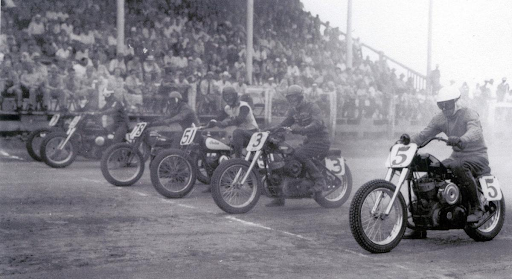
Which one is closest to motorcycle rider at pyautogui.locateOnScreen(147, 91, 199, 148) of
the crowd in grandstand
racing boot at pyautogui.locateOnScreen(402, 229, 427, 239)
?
the crowd in grandstand

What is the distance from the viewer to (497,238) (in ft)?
26.6

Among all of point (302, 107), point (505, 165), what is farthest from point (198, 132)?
point (505, 165)

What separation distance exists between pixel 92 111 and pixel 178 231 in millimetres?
8408

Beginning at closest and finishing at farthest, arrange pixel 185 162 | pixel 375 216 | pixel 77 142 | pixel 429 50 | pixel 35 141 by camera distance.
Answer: pixel 375 216, pixel 185 162, pixel 77 142, pixel 35 141, pixel 429 50

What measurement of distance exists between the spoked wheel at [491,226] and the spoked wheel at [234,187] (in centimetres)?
288

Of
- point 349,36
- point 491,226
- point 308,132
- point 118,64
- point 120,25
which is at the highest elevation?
point 349,36

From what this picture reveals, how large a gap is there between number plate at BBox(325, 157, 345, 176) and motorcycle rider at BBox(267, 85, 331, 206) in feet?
0.42

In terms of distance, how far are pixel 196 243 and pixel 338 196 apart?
142 inches

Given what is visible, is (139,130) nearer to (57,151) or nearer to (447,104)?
(57,151)

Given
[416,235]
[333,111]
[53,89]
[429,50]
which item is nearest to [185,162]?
[416,235]

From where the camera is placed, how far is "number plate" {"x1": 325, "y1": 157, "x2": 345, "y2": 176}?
1036cm

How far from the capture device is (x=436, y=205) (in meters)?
7.50

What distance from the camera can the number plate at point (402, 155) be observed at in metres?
7.21

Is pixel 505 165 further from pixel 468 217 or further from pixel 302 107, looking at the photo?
pixel 468 217
